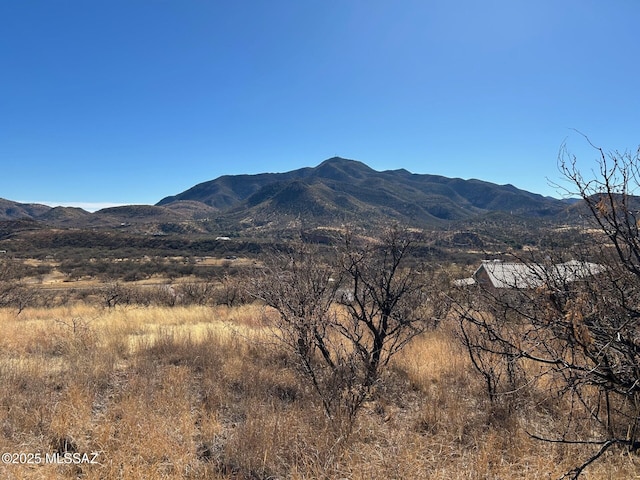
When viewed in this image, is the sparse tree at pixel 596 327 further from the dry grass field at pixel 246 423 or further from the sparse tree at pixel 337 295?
the sparse tree at pixel 337 295

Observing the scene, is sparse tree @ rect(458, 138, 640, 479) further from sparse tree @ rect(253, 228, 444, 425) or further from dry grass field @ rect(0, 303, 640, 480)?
sparse tree @ rect(253, 228, 444, 425)

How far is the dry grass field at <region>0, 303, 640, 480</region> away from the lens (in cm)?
282

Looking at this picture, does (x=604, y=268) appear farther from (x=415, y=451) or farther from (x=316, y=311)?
(x=316, y=311)

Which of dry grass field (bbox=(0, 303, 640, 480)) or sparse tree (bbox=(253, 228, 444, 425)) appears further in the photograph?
sparse tree (bbox=(253, 228, 444, 425))

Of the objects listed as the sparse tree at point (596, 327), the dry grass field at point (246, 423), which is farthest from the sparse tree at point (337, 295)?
the sparse tree at point (596, 327)

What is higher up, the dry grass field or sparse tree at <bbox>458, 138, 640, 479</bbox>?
sparse tree at <bbox>458, 138, 640, 479</bbox>

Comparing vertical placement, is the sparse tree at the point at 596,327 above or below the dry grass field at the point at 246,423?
above

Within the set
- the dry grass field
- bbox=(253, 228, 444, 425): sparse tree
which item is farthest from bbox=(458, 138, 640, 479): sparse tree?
bbox=(253, 228, 444, 425): sparse tree

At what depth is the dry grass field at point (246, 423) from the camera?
282 centimetres

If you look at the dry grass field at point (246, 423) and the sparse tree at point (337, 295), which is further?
the sparse tree at point (337, 295)

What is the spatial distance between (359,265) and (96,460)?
3.77 meters

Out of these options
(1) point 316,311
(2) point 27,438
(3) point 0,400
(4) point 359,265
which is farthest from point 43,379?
(4) point 359,265

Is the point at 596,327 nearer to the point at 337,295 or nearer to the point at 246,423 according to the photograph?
the point at 246,423

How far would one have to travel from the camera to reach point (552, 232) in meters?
5.59
